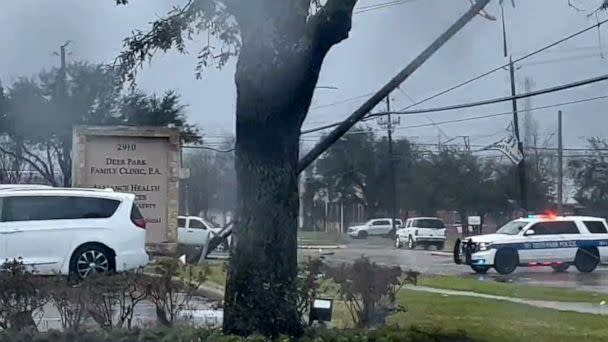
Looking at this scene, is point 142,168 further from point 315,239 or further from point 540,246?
point 315,239

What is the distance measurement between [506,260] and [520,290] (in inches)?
336

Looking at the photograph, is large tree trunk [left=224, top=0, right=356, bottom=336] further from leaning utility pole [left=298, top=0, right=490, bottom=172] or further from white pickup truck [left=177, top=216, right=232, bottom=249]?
white pickup truck [left=177, top=216, right=232, bottom=249]

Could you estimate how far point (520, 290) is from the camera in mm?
20359

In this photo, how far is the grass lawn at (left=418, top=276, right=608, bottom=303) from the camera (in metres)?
18.6

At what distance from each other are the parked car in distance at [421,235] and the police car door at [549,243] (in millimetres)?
17463

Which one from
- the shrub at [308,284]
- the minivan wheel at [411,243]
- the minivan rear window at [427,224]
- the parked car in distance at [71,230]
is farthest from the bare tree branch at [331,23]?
the minivan rear window at [427,224]

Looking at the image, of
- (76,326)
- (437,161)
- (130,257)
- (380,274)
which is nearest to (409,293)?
(130,257)

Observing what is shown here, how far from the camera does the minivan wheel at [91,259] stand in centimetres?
1653

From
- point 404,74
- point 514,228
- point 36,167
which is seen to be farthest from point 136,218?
point 36,167

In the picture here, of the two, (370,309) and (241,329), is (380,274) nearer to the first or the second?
(370,309)

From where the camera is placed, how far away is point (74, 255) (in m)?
16.6

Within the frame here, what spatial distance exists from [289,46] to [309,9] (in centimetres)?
40

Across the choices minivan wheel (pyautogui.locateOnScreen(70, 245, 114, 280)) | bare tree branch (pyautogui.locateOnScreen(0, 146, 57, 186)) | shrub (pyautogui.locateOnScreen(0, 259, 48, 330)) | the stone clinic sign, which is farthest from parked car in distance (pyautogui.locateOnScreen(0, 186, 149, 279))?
bare tree branch (pyautogui.locateOnScreen(0, 146, 57, 186))

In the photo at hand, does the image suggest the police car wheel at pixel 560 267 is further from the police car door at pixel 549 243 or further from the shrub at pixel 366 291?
the shrub at pixel 366 291
